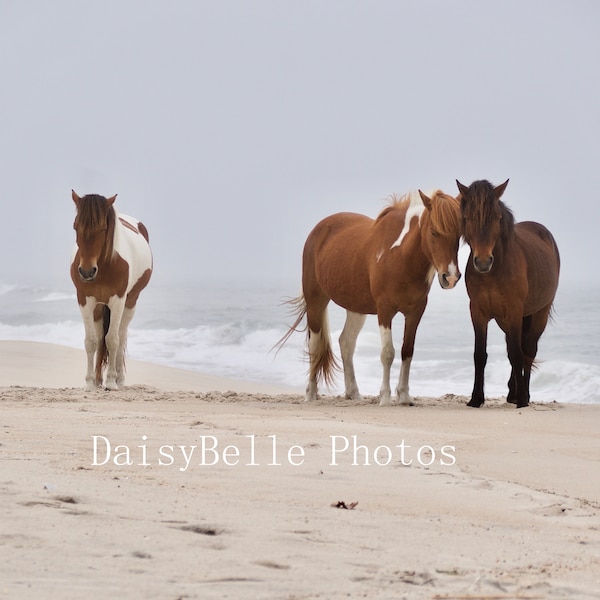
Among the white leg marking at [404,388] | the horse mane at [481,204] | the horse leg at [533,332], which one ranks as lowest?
the white leg marking at [404,388]

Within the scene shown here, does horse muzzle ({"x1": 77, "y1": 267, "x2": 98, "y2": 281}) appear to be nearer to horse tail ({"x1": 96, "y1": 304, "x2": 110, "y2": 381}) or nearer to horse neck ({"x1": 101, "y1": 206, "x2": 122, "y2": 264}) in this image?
horse neck ({"x1": 101, "y1": 206, "x2": 122, "y2": 264})

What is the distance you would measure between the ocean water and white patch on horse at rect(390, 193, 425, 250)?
2.19m

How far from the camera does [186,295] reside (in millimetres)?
48312

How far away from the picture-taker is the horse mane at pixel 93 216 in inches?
387

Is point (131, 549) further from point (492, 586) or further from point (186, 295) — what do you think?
point (186, 295)

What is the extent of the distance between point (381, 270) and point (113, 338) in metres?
2.86

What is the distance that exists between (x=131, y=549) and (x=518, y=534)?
57.7 inches

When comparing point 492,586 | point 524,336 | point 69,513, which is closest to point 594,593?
point 492,586

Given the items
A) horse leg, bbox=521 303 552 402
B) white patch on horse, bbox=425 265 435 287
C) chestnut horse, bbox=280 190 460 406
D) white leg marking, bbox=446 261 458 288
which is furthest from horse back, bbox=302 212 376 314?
horse leg, bbox=521 303 552 402

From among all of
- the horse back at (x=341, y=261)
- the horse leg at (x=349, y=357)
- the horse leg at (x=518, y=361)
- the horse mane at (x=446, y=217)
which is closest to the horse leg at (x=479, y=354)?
the horse leg at (x=518, y=361)

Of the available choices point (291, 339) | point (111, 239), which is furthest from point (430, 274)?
point (291, 339)

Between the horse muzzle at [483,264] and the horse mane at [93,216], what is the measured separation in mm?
3515

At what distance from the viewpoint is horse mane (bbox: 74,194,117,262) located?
387 inches

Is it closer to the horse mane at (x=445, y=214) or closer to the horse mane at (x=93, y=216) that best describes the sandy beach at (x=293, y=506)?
the horse mane at (x=445, y=214)
